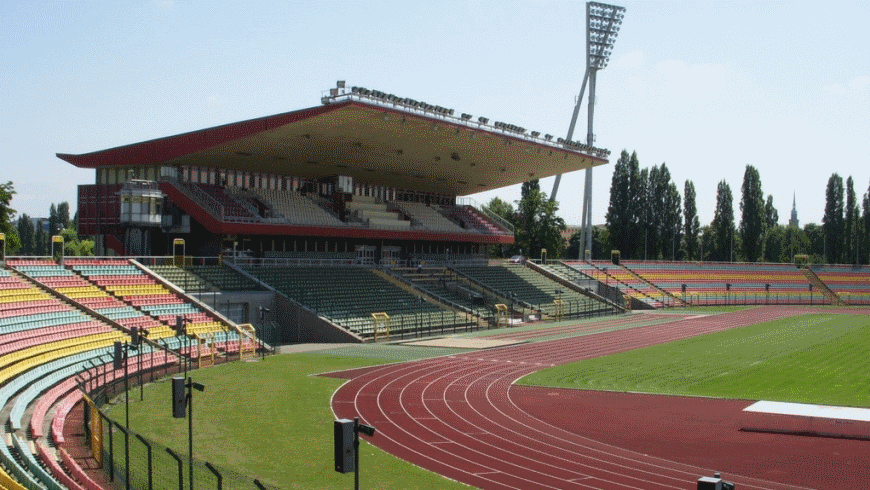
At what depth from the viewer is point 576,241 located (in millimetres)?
122688

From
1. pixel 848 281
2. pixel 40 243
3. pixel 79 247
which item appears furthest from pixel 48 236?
pixel 848 281

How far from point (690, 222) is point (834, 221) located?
51.3 ft

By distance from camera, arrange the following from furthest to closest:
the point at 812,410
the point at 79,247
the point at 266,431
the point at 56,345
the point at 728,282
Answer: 1. the point at 728,282
2. the point at 79,247
3. the point at 56,345
4. the point at 812,410
5. the point at 266,431

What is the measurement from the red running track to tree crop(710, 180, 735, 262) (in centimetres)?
6861

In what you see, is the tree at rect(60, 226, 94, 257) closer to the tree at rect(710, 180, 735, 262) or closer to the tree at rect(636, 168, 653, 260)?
the tree at rect(636, 168, 653, 260)

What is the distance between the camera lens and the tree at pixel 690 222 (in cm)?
9875

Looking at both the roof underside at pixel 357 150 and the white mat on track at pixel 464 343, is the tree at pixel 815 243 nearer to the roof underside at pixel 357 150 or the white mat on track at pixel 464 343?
the roof underside at pixel 357 150

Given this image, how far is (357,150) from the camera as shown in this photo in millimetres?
51062

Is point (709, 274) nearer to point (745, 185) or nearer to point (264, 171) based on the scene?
point (745, 185)

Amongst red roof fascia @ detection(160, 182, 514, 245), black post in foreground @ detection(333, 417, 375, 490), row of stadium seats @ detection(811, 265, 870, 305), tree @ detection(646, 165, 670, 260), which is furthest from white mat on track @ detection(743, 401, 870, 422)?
tree @ detection(646, 165, 670, 260)

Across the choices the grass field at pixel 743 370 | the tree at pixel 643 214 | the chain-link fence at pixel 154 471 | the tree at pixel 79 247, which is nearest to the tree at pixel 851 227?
the tree at pixel 643 214

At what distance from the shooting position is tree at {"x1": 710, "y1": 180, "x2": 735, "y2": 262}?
319 ft

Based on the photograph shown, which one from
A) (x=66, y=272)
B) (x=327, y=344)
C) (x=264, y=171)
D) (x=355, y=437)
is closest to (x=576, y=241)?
(x=264, y=171)

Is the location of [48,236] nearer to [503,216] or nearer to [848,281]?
[503,216]
